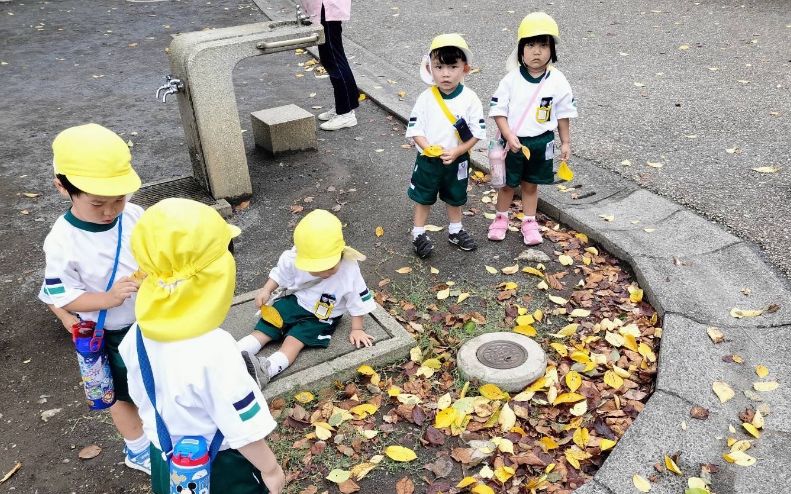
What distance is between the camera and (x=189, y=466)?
200 centimetres

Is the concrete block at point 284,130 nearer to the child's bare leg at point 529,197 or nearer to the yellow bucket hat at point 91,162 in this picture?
Result: the child's bare leg at point 529,197

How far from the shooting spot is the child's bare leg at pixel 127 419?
301 centimetres

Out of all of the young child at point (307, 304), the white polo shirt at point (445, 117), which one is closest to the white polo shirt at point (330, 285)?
the young child at point (307, 304)

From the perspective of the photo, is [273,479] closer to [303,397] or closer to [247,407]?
[247,407]

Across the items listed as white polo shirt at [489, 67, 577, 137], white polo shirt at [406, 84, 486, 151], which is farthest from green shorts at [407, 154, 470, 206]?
white polo shirt at [489, 67, 577, 137]

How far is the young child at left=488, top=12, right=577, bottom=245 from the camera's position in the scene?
4.34 meters

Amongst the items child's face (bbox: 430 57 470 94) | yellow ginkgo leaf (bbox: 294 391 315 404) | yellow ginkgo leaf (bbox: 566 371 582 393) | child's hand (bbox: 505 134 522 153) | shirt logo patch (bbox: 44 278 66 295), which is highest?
child's face (bbox: 430 57 470 94)

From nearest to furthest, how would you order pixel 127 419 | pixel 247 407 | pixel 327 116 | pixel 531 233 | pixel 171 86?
1. pixel 247 407
2. pixel 127 419
3. pixel 531 233
4. pixel 171 86
5. pixel 327 116

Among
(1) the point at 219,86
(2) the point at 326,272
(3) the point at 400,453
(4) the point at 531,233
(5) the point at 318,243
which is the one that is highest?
(1) the point at 219,86

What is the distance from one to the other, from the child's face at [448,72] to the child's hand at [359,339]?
168 cm

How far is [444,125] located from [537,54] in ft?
2.47

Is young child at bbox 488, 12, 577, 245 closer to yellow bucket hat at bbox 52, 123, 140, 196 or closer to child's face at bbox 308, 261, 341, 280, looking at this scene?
child's face at bbox 308, 261, 341, 280

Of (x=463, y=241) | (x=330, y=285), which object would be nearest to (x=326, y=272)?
(x=330, y=285)

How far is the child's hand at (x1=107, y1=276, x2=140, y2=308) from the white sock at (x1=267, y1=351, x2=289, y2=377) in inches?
42.7
